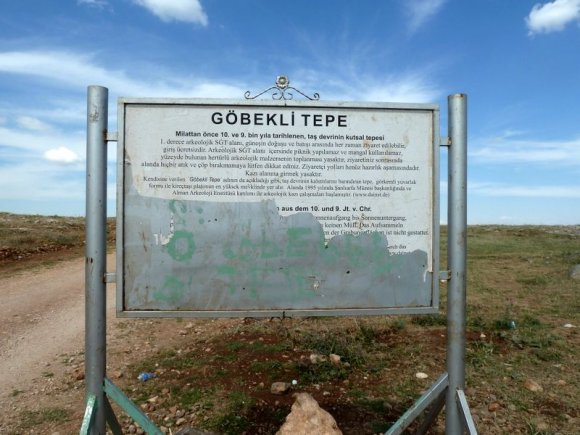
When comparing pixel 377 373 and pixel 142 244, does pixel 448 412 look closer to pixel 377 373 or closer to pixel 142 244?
pixel 377 373

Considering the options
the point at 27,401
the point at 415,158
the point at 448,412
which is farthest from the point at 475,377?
the point at 27,401

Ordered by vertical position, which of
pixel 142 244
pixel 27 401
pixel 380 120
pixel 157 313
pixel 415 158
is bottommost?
pixel 27 401

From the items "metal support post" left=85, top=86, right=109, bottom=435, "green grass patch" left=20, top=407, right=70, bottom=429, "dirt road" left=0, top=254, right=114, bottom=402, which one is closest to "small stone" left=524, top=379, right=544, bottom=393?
"metal support post" left=85, top=86, right=109, bottom=435

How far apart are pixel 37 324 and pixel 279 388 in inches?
192

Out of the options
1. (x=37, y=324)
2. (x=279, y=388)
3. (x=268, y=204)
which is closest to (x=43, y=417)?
(x=279, y=388)

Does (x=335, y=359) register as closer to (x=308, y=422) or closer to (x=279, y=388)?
(x=279, y=388)

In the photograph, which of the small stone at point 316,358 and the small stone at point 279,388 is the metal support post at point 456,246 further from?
the small stone at point 316,358

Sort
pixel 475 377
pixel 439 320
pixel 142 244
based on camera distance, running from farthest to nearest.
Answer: pixel 439 320 → pixel 475 377 → pixel 142 244

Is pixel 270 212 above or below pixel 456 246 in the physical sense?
above

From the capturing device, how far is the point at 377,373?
4723 millimetres

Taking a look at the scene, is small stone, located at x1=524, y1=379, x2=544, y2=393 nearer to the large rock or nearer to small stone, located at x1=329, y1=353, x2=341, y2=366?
small stone, located at x1=329, y1=353, x2=341, y2=366

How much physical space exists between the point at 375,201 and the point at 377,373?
2.69 metres

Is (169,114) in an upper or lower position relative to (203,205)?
upper

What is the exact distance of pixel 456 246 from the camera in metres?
2.85
